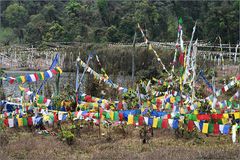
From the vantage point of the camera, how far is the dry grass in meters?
5.99

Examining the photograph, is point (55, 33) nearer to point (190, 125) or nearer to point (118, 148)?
point (190, 125)

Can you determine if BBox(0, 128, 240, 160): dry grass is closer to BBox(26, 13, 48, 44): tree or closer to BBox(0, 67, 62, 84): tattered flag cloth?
BBox(0, 67, 62, 84): tattered flag cloth

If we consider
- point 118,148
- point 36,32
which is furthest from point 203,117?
point 36,32

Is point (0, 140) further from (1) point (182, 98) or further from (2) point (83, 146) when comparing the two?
(1) point (182, 98)

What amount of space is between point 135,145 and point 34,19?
51.1 meters

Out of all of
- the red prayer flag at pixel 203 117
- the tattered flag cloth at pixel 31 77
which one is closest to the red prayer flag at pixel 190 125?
the red prayer flag at pixel 203 117

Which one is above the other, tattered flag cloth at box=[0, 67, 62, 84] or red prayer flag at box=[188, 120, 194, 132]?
tattered flag cloth at box=[0, 67, 62, 84]

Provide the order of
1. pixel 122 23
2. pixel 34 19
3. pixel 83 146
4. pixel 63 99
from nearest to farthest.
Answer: pixel 83 146 < pixel 63 99 < pixel 122 23 < pixel 34 19

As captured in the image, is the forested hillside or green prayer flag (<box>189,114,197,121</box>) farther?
the forested hillside

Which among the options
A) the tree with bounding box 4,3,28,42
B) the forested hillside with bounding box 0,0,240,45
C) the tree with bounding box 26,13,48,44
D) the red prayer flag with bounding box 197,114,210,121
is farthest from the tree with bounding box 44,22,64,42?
the red prayer flag with bounding box 197,114,210,121

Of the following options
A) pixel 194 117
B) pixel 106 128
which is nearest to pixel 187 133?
pixel 194 117

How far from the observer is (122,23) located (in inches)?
1820

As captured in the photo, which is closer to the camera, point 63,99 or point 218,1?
point 63,99

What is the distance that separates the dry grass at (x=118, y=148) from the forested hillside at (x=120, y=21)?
29936mm
